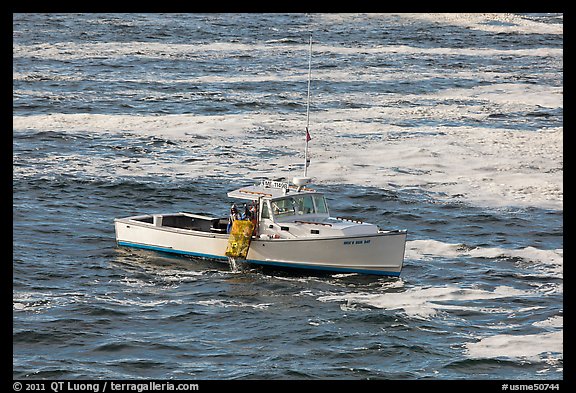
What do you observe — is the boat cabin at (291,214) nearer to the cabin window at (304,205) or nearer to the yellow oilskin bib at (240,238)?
the cabin window at (304,205)

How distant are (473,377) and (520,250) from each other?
54.6ft

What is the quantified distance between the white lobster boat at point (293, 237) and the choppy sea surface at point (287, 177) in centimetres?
59

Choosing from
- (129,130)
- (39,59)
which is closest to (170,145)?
(129,130)

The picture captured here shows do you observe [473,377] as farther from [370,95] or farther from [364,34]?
[364,34]

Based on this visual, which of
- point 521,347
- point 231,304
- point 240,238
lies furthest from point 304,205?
point 521,347

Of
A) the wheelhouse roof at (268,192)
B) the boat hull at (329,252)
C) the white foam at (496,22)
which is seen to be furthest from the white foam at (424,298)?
the white foam at (496,22)

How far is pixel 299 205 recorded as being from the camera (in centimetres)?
4556

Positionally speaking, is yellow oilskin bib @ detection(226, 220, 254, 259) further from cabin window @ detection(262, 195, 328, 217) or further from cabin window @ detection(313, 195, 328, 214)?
cabin window @ detection(313, 195, 328, 214)

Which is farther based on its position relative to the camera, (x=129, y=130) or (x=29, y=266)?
(x=129, y=130)

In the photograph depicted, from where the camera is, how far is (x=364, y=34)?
128 meters

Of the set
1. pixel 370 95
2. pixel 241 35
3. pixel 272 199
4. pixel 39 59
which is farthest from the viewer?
pixel 241 35

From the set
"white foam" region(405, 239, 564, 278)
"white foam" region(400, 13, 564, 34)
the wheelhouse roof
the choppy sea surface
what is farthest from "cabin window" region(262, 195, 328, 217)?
"white foam" region(400, 13, 564, 34)

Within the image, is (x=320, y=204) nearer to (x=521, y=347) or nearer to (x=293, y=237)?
(x=293, y=237)

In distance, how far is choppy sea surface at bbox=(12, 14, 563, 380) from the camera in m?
36.6
